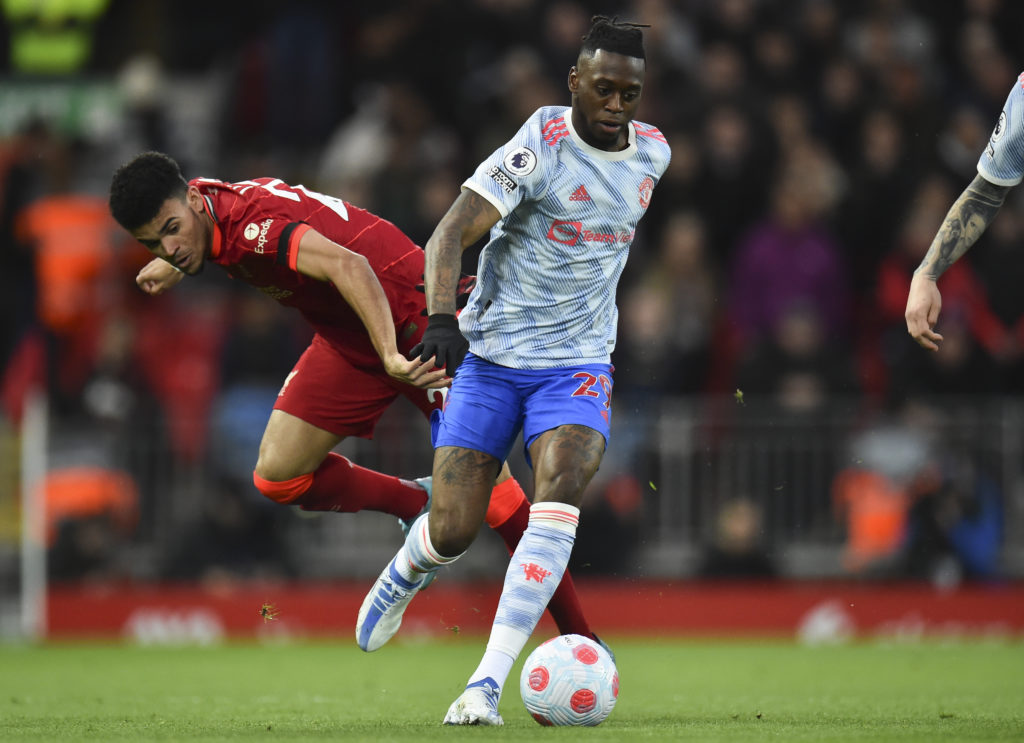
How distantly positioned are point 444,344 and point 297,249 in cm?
108

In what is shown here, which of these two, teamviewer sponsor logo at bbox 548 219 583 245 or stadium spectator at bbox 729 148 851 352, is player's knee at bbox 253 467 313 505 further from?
stadium spectator at bbox 729 148 851 352

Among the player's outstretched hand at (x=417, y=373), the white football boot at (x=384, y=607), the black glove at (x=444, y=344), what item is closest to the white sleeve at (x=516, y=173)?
the black glove at (x=444, y=344)

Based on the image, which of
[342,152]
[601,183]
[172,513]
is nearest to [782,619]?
[172,513]

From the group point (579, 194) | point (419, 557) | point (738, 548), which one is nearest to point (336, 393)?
point (419, 557)

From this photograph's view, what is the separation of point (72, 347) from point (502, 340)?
318 inches

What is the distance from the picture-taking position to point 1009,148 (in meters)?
6.21

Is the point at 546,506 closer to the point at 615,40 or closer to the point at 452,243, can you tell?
the point at 452,243

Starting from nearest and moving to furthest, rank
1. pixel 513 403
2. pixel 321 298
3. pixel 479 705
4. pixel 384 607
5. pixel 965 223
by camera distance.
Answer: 1. pixel 479 705
2. pixel 965 223
3. pixel 513 403
4. pixel 321 298
5. pixel 384 607

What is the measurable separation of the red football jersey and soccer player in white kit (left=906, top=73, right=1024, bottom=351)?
90.6 inches

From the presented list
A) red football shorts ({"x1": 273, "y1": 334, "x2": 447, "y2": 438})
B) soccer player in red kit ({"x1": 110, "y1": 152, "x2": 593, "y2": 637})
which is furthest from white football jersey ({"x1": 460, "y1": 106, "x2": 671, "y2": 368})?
red football shorts ({"x1": 273, "y1": 334, "x2": 447, "y2": 438})

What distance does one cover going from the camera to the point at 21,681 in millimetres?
8992

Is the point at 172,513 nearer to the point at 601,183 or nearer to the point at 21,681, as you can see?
the point at 21,681

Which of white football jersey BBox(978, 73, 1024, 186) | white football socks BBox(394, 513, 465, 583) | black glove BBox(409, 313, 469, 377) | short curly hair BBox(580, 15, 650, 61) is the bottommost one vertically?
white football socks BBox(394, 513, 465, 583)

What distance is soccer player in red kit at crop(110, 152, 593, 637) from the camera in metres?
6.59
